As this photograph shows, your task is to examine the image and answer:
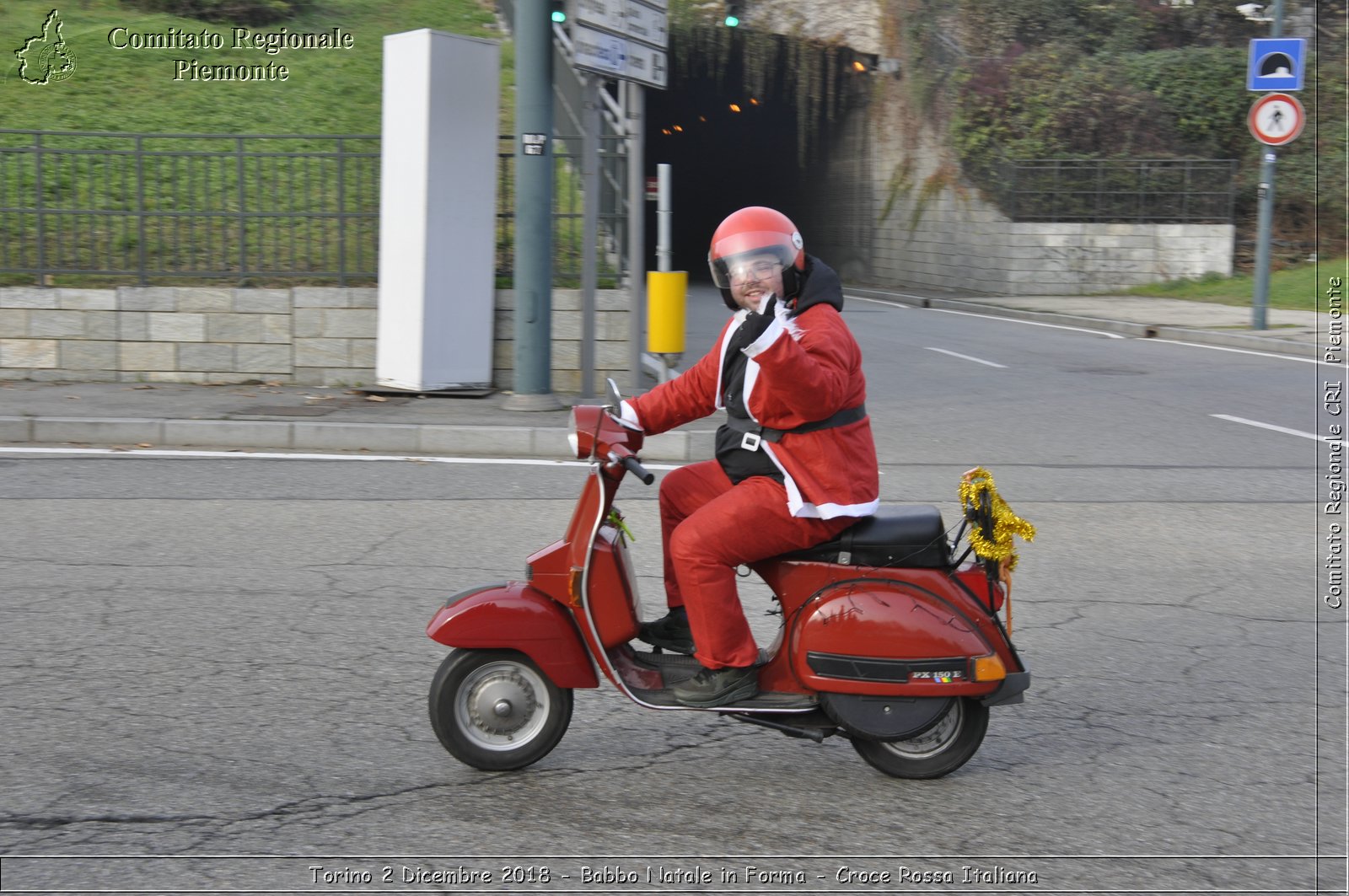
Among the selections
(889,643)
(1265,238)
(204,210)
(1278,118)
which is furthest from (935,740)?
(1265,238)

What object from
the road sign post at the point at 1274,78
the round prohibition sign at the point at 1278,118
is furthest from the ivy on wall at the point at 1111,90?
the round prohibition sign at the point at 1278,118

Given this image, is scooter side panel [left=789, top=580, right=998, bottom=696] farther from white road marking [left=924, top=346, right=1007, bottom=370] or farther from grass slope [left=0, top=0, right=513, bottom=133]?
grass slope [left=0, top=0, right=513, bottom=133]

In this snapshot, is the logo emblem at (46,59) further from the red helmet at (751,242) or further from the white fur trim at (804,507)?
the white fur trim at (804,507)

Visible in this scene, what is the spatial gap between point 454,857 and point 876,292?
23.6 meters

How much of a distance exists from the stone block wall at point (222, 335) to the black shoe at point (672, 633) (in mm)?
7626

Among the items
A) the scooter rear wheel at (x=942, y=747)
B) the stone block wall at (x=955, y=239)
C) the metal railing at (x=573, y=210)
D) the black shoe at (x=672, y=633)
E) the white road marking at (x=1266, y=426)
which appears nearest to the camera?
the scooter rear wheel at (x=942, y=747)

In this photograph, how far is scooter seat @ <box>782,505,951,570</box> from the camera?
4.00 metres

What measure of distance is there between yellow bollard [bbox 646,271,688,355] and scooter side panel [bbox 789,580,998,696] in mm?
7676

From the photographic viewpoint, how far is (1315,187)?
76.3 feet

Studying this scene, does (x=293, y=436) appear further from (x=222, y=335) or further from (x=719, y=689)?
(x=719, y=689)

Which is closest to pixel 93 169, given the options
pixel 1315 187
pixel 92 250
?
pixel 92 250

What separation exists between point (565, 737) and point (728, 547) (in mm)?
978

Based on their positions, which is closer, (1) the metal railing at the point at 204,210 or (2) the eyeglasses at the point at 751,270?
(2) the eyeglasses at the point at 751,270

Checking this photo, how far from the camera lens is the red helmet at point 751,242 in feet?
12.2
